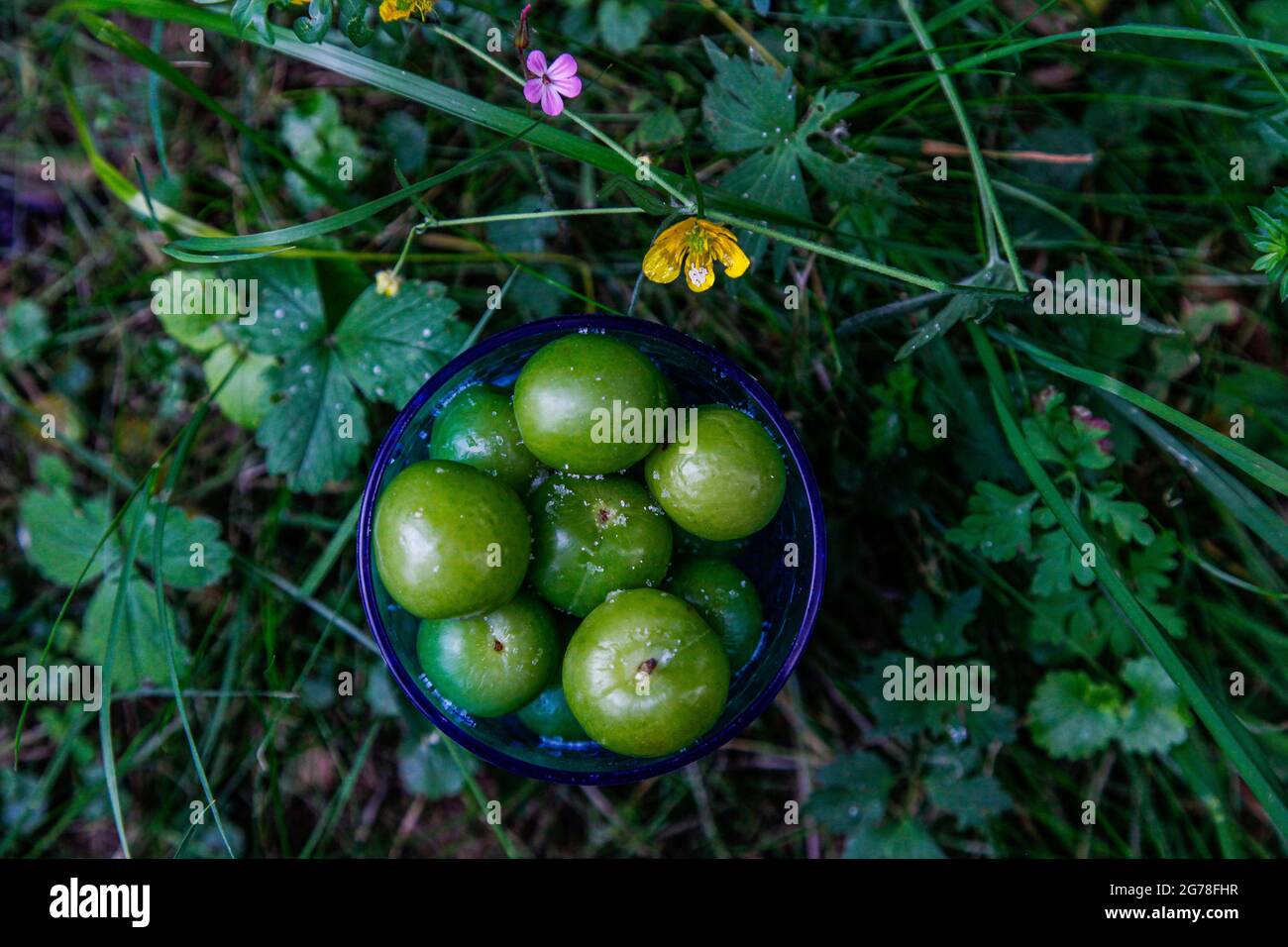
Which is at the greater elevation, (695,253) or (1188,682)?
(695,253)

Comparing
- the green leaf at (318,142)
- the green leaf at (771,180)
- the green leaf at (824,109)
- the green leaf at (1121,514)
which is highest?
the green leaf at (318,142)

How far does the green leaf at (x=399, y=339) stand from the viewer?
2.21 metres

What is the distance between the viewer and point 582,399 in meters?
1.64

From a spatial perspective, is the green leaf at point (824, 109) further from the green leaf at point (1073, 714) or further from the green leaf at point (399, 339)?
the green leaf at point (1073, 714)

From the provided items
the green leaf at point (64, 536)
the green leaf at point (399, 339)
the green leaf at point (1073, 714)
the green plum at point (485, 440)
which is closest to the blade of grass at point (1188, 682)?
the green leaf at point (1073, 714)

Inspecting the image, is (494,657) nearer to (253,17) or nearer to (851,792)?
(851,792)

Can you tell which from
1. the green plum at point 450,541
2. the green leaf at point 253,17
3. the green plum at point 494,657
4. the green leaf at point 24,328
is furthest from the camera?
the green leaf at point 24,328

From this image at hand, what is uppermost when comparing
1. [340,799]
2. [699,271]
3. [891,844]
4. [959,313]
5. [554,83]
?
[554,83]

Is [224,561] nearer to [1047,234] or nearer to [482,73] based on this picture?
[482,73]

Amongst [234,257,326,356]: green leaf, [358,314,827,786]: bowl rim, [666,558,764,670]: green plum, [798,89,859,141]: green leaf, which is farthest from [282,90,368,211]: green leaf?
[666,558,764,670]: green plum

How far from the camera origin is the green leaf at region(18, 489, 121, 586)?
8.05 feet

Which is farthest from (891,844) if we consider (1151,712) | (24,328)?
(24,328)

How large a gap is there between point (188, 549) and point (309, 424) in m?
0.48
